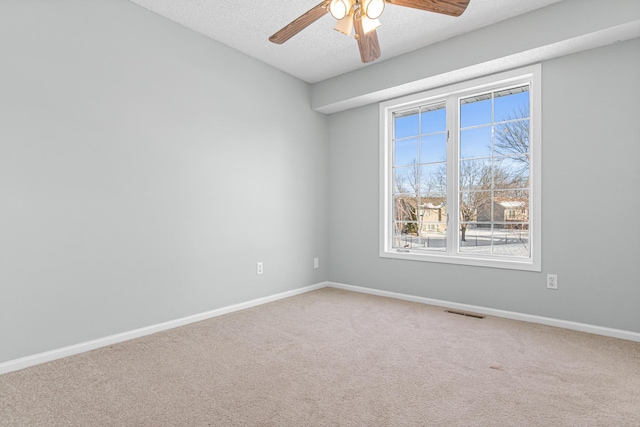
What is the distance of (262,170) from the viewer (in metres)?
3.77

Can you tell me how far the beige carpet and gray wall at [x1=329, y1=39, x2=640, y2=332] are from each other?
27 cm

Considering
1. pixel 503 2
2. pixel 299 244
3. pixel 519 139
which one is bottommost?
pixel 299 244

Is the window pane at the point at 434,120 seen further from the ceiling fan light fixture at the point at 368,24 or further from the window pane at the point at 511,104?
the ceiling fan light fixture at the point at 368,24

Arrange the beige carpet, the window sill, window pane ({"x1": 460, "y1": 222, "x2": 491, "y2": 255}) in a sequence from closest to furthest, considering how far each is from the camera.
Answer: the beige carpet → the window sill → window pane ({"x1": 460, "y1": 222, "x2": 491, "y2": 255})

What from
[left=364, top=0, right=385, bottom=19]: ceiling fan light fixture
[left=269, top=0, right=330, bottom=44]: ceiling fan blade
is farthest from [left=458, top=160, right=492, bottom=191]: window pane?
[left=269, top=0, right=330, bottom=44]: ceiling fan blade

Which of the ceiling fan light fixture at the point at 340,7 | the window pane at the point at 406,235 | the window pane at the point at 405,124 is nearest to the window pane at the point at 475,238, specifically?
the window pane at the point at 406,235

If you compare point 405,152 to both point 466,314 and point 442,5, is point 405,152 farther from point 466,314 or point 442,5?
point 442,5

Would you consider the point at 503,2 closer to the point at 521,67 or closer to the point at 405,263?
the point at 521,67

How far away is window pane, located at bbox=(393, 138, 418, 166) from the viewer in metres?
3.96

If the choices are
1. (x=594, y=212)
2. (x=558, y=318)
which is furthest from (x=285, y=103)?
(x=558, y=318)

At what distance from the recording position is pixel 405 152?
405 cm

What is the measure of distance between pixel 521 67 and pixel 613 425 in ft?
9.29

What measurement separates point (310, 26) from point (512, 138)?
220 cm

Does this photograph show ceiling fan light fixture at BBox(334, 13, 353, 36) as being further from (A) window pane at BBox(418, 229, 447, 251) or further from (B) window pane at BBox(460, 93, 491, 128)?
(A) window pane at BBox(418, 229, 447, 251)
